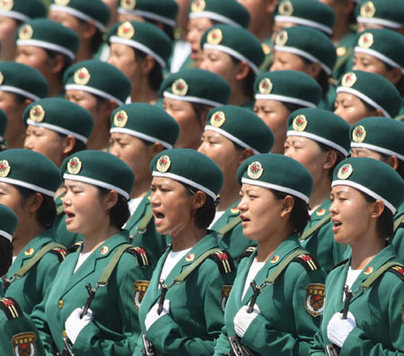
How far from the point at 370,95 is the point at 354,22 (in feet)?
12.6

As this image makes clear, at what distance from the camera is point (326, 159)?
1198cm

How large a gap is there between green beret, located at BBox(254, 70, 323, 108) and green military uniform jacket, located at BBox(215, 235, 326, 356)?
10.4ft

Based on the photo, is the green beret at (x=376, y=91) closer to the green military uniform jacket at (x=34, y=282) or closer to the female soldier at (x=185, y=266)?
the female soldier at (x=185, y=266)

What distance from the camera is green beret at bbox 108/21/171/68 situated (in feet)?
48.8

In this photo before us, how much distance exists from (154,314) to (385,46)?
4.23 metres

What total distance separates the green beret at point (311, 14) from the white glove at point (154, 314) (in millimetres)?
5202

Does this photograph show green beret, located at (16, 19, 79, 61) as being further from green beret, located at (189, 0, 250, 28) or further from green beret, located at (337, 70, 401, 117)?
green beret, located at (337, 70, 401, 117)

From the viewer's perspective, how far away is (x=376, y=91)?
1253 centimetres

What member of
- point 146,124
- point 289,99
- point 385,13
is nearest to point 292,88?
point 289,99

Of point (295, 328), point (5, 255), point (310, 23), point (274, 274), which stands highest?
point (310, 23)

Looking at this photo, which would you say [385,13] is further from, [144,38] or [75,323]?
[75,323]

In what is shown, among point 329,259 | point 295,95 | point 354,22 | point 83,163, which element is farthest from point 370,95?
point 354,22

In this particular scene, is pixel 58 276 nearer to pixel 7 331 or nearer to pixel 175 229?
pixel 175 229

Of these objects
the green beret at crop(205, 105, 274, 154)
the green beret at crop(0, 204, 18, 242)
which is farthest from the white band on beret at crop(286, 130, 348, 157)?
the green beret at crop(0, 204, 18, 242)
